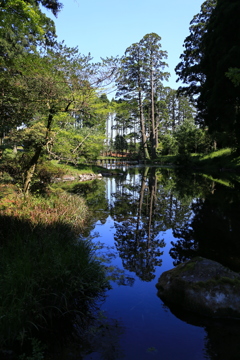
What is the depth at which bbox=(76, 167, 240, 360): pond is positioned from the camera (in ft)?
9.14

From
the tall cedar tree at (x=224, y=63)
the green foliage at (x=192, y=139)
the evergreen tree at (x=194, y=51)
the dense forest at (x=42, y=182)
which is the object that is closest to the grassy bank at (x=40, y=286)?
the dense forest at (x=42, y=182)

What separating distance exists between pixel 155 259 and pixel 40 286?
2.56 meters

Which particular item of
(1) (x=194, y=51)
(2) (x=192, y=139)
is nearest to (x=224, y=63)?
(1) (x=194, y=51)

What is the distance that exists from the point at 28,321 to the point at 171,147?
4202 cm

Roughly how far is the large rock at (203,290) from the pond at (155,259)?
141 millimetres

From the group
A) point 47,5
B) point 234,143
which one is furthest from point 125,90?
point 47,5

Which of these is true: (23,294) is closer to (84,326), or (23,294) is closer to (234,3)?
(84,326)

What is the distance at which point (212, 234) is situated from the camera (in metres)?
6.76

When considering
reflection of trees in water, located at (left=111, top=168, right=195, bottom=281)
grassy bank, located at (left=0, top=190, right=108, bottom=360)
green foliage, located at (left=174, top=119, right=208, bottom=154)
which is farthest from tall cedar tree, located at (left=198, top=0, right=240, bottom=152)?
green foliage, located at (left=174, top=119, right=208, bottom=154)

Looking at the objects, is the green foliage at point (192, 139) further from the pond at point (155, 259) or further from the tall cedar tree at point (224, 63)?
the pond at point (155, 259)

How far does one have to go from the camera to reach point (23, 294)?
304 centimetres

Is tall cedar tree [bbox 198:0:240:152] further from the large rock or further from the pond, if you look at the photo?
the large rock

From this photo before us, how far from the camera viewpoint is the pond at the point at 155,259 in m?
2.79

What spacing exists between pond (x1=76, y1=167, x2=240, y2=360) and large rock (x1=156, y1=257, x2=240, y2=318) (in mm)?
141
